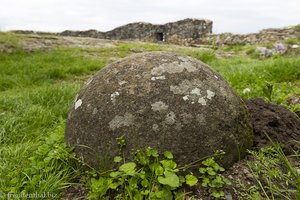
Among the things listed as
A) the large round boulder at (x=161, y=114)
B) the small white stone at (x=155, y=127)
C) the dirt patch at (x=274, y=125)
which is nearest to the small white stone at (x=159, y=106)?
the large round boulder at (x=161, y=114)

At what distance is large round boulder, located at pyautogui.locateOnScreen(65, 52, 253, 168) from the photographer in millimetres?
2283

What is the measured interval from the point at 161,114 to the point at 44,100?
11.3 ft

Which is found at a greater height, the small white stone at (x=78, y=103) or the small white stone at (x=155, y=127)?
the small white stone at (x=78, y=103)

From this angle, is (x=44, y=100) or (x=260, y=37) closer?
(x=44, y=100)

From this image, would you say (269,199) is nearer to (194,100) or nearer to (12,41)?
(194,100)

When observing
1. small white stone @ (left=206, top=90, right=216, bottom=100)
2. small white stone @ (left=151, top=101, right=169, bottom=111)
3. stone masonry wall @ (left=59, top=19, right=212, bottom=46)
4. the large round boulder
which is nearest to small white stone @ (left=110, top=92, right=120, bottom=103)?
the large round boulder

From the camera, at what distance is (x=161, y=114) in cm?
232

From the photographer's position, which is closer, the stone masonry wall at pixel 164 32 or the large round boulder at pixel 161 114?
the large round boulder at pixel 161 114

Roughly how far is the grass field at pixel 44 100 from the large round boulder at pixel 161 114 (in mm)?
302

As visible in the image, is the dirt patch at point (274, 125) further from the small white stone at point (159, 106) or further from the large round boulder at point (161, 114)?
the small white stone at point (159, 106)

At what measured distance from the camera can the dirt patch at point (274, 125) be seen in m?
2.72

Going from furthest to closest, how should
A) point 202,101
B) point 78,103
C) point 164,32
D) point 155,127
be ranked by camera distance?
1. point 164,32
2. point 78,103
3. point 202,101
4. point 155,127

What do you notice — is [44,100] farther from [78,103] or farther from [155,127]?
[155,127]

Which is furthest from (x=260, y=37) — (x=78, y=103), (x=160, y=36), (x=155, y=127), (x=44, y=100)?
(x=155, y=127)
